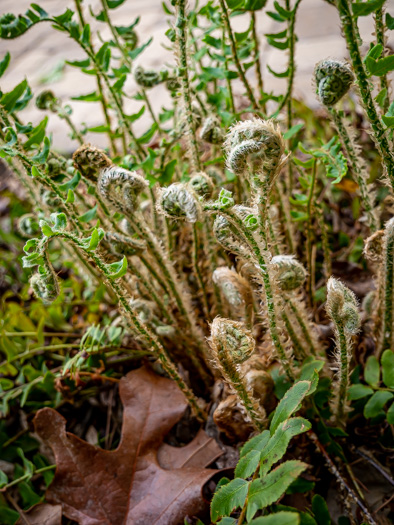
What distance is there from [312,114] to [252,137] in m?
1.10

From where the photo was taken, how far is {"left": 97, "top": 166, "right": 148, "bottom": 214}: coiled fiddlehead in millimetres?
688

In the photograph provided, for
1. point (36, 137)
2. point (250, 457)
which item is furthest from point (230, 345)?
point (36, 137)

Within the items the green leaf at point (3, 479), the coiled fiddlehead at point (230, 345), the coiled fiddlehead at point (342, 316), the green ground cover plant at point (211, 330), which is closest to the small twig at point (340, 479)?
the green ground cover plant at point (211, 330)

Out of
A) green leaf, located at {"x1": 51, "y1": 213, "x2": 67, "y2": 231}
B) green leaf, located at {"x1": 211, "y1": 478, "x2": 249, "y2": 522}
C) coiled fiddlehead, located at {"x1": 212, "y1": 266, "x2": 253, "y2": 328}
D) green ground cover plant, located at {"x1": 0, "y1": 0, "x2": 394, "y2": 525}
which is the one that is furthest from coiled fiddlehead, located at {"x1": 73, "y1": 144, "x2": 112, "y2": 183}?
green leaf, located at {"x1": 211, "y1": 478, "x2": 249, "y2": 522}

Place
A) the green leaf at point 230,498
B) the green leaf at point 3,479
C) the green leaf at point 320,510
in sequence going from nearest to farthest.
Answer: the green leaf at point 230,498
the green leaf at point 320,510
the green leaf at point 3,479

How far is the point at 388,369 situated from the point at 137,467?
44 centimetres

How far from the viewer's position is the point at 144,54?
2814mm

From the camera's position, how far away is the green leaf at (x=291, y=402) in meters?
0.58

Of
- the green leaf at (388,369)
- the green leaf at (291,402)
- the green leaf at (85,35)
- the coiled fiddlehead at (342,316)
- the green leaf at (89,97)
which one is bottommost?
the green leaf at (388,369)

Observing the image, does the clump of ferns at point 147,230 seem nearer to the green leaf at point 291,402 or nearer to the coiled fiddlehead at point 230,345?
the coiled fiddlehead at point 230,345

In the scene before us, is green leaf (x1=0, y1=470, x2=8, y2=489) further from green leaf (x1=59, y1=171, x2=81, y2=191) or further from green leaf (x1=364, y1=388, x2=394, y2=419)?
green leaf (x1=364, y1=388, x2=394, y2=419)

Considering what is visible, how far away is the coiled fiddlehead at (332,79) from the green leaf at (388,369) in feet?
1.23

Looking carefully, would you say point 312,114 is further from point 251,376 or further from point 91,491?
point 91,491

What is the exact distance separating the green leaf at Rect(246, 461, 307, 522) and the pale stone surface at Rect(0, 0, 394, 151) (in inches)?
58.8
